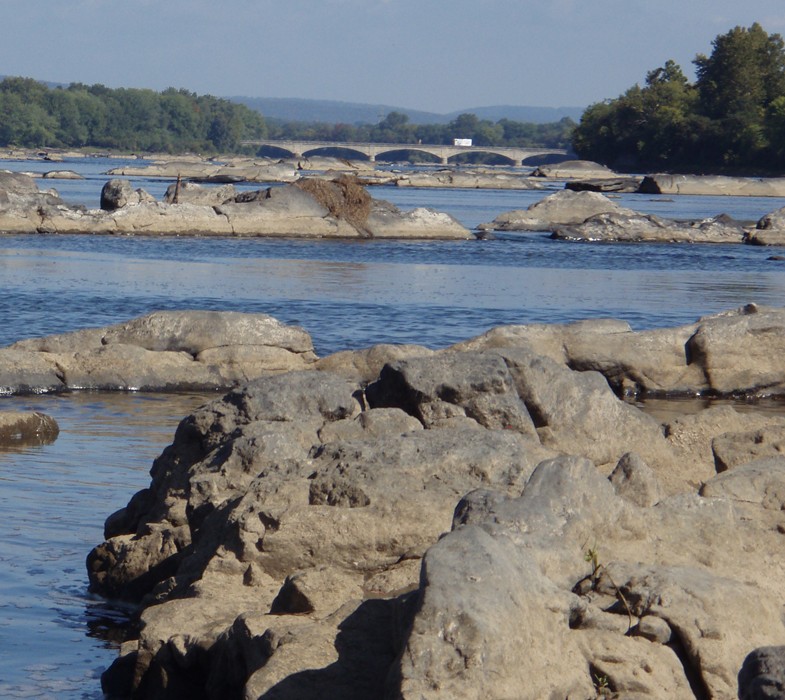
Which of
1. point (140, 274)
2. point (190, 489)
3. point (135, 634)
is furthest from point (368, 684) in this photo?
point (140, 274)

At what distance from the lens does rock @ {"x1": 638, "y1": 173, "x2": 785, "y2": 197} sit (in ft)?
268

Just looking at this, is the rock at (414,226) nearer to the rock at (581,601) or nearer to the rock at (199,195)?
the rock at (199,195)

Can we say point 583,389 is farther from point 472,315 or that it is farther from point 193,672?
point 472,315

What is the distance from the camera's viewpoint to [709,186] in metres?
82.4

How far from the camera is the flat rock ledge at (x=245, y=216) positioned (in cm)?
3784

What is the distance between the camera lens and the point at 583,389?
320 inches

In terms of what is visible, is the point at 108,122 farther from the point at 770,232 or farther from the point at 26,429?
the point at 26,429

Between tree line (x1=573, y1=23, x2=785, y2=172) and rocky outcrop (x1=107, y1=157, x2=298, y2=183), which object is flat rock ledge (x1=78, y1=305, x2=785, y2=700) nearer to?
rocky outcrop (x1=107, y1=157, x2=298, y2=183)

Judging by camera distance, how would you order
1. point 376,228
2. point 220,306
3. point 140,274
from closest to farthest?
point 220,306 < point 140,274 < point 376,228

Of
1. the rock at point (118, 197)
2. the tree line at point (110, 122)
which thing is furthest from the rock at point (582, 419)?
the tree line at point (110, 122)

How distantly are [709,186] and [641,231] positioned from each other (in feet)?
132

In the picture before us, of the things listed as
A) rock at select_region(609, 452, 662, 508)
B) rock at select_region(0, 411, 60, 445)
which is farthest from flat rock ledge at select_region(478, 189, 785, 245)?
rock at select_region(609, 452, 662, 508)

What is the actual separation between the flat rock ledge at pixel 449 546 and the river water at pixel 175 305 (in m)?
0.38

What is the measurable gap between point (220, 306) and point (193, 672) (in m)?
15.8
